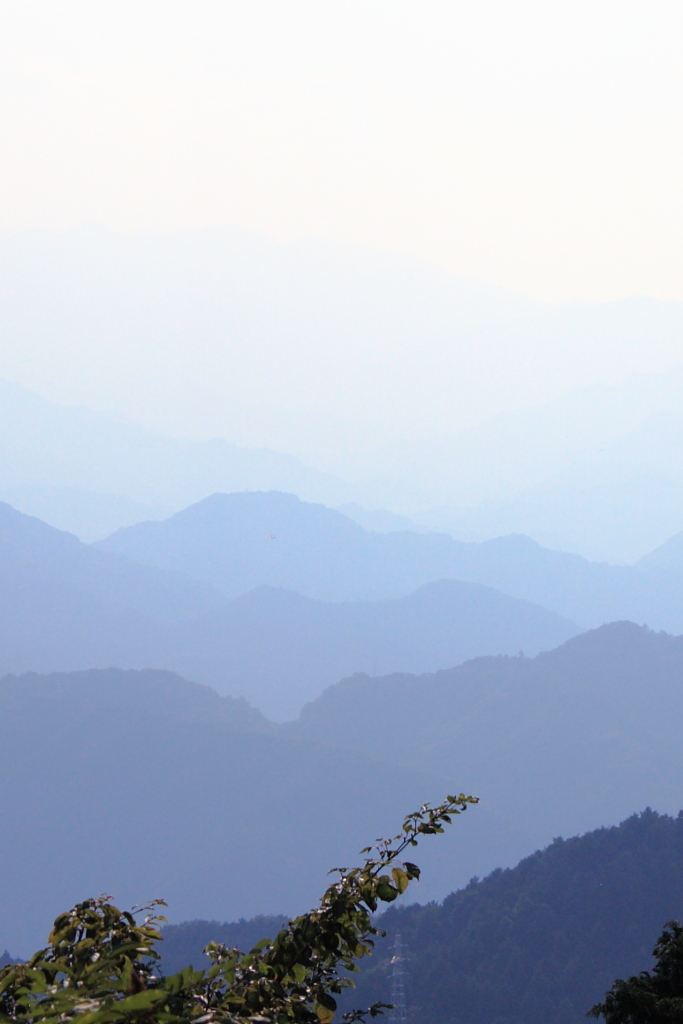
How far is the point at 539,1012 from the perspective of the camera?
135250mm

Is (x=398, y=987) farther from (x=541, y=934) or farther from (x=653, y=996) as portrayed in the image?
(x=653, y=996)

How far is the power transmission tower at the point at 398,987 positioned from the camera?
131125 mm

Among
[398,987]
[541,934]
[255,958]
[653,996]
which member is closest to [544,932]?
[541,934]

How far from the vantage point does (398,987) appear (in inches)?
5453

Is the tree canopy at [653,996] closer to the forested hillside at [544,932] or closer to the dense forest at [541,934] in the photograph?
the forested hillside at [544,932]

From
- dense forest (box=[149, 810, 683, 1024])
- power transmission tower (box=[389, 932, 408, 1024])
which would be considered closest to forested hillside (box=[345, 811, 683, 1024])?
dense forest (box=[149, 810, 683, 1024])

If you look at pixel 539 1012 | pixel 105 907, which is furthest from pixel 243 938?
pixel 105 907

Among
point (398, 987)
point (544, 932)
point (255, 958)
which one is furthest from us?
point (544, 932)

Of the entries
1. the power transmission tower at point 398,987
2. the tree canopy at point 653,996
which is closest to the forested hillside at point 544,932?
the power transmission tower at point 398,987

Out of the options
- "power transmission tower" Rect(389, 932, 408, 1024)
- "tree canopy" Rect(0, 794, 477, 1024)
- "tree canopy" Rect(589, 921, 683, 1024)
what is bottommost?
"tree canopy" Rect(589, 921, 683, 1024)

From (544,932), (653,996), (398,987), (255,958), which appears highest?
(544,932)

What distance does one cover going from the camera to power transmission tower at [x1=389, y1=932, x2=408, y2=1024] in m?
131

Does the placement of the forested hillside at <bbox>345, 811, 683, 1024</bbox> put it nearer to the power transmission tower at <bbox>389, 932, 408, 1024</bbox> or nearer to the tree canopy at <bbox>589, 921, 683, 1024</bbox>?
the power transmission tower at <bbox>389, 932, 408, 1024</bbox>

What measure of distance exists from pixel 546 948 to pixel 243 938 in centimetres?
5928
